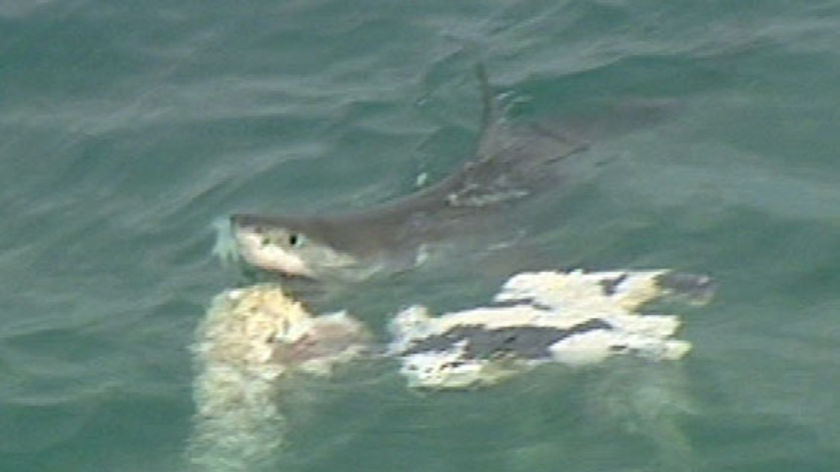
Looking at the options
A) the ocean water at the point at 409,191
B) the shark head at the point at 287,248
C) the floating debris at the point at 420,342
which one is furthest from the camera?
the shark head at the point at 287,248

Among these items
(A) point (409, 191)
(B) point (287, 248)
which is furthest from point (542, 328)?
(A) point (409, 191)

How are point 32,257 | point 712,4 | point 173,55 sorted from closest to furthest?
point 32,257, point 712,4, point 173,55

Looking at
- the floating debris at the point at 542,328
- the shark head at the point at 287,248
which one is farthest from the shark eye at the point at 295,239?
the floating debris at the point at 542,328

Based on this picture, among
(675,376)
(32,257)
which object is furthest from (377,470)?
(32,257)

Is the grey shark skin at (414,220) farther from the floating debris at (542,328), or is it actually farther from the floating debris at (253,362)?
the floating debris at (542,328)

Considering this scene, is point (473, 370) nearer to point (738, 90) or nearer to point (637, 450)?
point (637, 450)

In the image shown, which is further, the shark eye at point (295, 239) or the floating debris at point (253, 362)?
the shark eye at point (295, 239)

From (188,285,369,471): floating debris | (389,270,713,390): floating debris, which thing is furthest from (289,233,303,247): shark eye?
(389,270,713,390): floating debris

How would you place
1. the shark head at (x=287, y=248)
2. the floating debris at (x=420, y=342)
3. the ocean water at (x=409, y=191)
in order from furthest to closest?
the shark head at (x=287, y=248), the floating debris at (x=420, y=342), the ocean water at (x=409, y=191)
